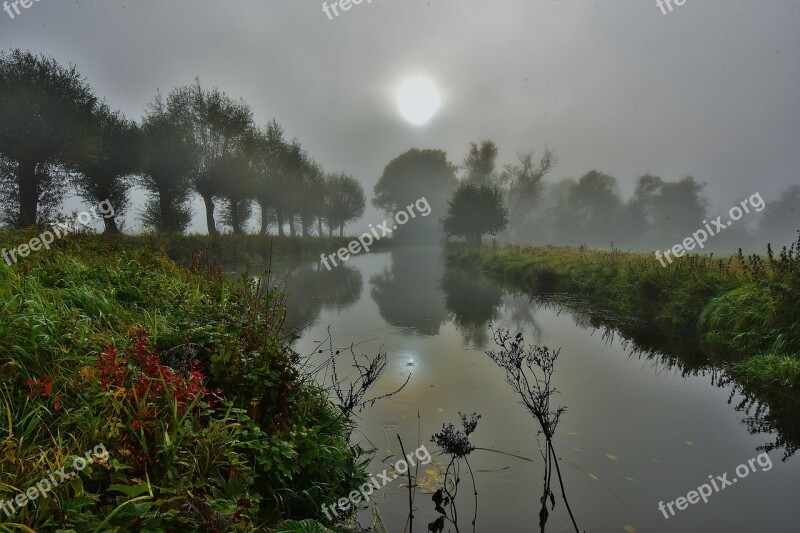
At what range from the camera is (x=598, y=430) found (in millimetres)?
5113

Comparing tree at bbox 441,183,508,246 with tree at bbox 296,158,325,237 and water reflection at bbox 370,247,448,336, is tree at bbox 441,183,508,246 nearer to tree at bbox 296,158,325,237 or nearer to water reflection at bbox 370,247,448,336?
water reflection at bbox 370,247,448,336

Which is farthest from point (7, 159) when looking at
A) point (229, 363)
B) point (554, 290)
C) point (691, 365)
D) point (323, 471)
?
point (691, 365)

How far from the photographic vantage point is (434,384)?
648cm

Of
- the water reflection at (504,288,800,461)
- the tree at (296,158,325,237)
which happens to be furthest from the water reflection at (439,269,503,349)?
the tree at (296,158,325,237)

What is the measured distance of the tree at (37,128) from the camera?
18.3 meters

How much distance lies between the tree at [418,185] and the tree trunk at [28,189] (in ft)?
182

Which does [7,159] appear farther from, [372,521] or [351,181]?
[351,181]

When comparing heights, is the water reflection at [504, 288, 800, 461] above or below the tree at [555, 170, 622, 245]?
below

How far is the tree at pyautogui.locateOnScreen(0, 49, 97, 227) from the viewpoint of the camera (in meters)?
18.3

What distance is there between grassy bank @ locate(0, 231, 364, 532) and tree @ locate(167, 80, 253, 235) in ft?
87.0

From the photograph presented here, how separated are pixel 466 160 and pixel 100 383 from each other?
2233 inches

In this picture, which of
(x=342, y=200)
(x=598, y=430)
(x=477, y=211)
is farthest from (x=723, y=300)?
(x=342, y=200)

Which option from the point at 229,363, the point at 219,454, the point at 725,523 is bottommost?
the point at 725,523

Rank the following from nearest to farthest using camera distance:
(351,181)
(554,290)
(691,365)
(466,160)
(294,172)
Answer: (691,365) → (554,290) → (294,172) → (466,160) → (351,181)
